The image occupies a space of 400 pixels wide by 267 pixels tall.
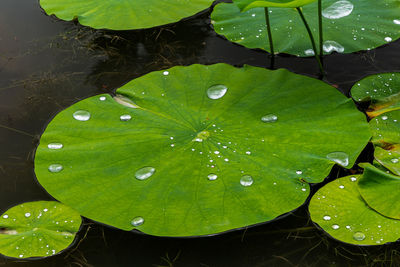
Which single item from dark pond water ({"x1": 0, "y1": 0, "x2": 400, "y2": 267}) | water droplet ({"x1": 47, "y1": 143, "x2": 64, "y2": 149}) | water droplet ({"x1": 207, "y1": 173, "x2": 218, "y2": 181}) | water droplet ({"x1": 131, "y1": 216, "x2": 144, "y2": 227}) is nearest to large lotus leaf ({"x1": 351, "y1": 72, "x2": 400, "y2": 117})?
dark pond water ({"x1": 0, "y1": 0, "x2": 400, "y2": 267})

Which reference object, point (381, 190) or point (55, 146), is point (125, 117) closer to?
point (55, 146)

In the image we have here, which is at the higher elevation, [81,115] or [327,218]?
[81,115]

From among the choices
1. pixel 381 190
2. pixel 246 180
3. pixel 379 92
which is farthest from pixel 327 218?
pixel 379 92

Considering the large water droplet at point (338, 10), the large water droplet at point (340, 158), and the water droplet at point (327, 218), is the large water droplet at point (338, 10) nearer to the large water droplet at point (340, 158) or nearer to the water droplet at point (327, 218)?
the large water droplet at point (340, 158)

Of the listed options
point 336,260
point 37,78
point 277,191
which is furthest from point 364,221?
point 37,78

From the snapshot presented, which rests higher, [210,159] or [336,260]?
[210,159]

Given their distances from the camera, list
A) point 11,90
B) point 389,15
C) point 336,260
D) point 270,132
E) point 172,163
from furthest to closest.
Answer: point 389,15 → point 11,90 → point 270,132 → point 172,163 → point 336,260

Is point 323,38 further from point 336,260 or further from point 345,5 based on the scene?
point 336,260
